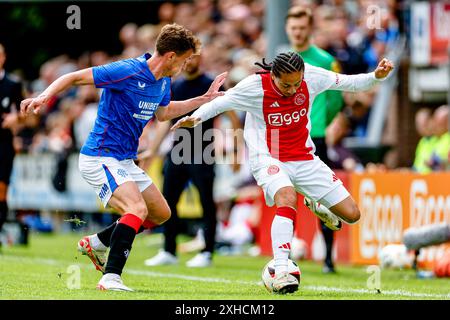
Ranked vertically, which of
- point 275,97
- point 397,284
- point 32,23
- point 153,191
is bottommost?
point 397,284

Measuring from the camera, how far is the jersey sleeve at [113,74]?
8.91 m

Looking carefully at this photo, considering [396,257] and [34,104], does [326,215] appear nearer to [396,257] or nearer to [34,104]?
[396,257]

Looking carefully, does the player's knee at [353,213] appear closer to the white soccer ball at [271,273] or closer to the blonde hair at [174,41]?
the white soccer ball at [271,273]

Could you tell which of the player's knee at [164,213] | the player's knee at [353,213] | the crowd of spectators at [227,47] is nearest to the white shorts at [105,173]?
the player's knee at [164,213]

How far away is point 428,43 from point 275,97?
891cm

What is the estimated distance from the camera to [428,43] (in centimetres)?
1802

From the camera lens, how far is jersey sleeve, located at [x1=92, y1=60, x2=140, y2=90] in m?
8.91

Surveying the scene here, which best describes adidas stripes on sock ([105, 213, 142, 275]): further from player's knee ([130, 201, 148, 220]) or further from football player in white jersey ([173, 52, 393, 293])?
football player in white jersey ([173, 52, 393, 293])

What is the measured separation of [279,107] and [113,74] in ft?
5.04

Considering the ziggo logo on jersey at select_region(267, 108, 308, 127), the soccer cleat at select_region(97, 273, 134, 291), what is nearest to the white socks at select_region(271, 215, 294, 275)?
the ziggo logo on jersey at select_region(267, 108, 308, 127)
